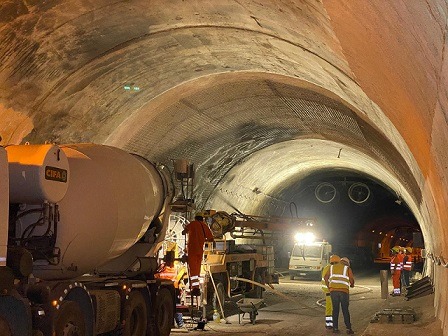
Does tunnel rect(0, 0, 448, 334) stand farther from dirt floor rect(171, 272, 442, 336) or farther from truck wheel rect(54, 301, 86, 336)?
truck wheel rect(54, 301, 86, 336)

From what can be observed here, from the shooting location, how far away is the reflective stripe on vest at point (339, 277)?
1509cm

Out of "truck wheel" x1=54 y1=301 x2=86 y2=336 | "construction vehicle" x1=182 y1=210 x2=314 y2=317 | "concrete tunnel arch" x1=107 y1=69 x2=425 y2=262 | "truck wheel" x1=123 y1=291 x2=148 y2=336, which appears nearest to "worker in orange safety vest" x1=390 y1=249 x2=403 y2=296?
"concrete tunnel arch" x1=107 y1=69 x2=425 y2=262

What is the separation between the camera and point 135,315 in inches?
489

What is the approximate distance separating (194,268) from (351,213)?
25.9 m

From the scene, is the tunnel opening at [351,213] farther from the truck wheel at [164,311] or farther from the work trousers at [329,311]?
the truck wheel at [164,311]

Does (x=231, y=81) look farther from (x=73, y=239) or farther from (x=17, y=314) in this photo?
(x=17, y=314)

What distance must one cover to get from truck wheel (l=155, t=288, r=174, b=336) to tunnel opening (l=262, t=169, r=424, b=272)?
56.3ft

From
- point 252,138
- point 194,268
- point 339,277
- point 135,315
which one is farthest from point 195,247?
point 252,138

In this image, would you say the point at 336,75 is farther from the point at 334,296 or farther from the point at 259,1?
the point at 334,296

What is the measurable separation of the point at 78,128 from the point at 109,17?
4085 millimetres

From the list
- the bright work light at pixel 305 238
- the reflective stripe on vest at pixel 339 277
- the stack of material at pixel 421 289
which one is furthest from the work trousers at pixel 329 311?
the bright work light at pixel 305 238

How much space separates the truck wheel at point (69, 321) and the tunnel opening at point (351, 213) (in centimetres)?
2152

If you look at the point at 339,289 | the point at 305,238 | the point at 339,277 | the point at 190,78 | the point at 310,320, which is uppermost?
the point at 190,78

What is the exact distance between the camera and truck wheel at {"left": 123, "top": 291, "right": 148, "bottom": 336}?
38.5 feet
